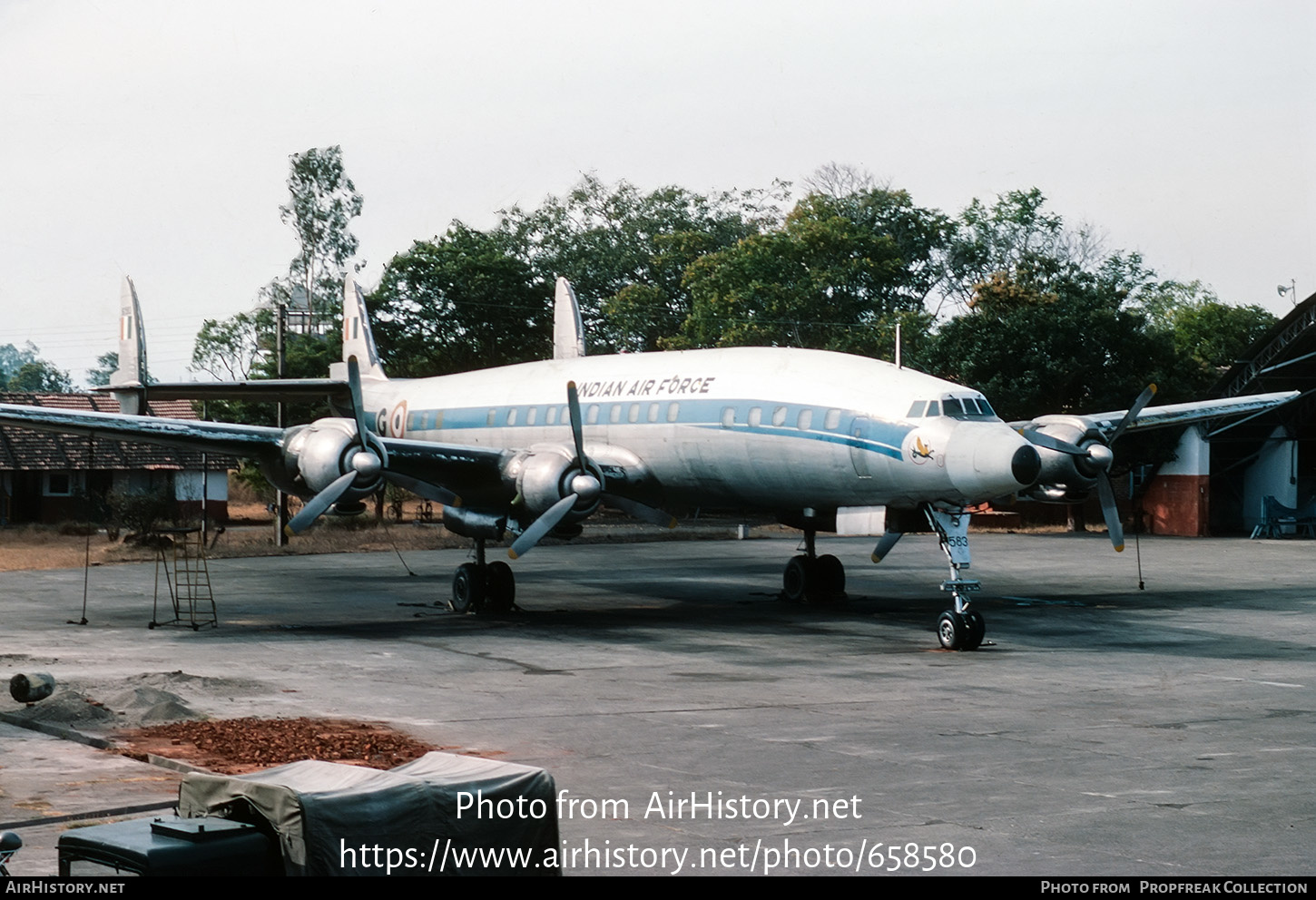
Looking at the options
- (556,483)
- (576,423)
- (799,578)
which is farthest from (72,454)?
(576,423)

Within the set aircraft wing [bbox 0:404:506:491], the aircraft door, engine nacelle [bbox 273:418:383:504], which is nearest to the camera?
the aircraft door

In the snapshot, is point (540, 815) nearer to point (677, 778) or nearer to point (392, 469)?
point (677, 778)

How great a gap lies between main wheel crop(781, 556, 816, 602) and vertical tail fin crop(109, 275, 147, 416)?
13524 mm

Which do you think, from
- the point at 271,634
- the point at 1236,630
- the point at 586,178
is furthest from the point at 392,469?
the point at 586,178

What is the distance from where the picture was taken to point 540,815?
697cm

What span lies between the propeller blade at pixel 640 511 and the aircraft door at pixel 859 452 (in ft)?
14.4

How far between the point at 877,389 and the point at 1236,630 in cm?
725

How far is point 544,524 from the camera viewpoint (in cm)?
2242

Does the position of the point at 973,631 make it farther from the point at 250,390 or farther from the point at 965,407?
the point at 250,390

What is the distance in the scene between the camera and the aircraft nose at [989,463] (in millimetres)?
19531

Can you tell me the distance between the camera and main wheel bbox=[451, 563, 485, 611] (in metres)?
25.0

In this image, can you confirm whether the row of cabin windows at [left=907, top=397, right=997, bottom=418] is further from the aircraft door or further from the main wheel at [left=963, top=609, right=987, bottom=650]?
the main wheel at [left=963, top=609, right=987, bottom=650]

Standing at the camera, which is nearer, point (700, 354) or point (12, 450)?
point (700, 354)

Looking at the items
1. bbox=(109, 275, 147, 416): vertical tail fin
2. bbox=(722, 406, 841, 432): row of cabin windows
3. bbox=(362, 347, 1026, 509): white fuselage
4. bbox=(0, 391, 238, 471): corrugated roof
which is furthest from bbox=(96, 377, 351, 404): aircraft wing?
bbox=(0, 391, 238, 471): corrugated roof
